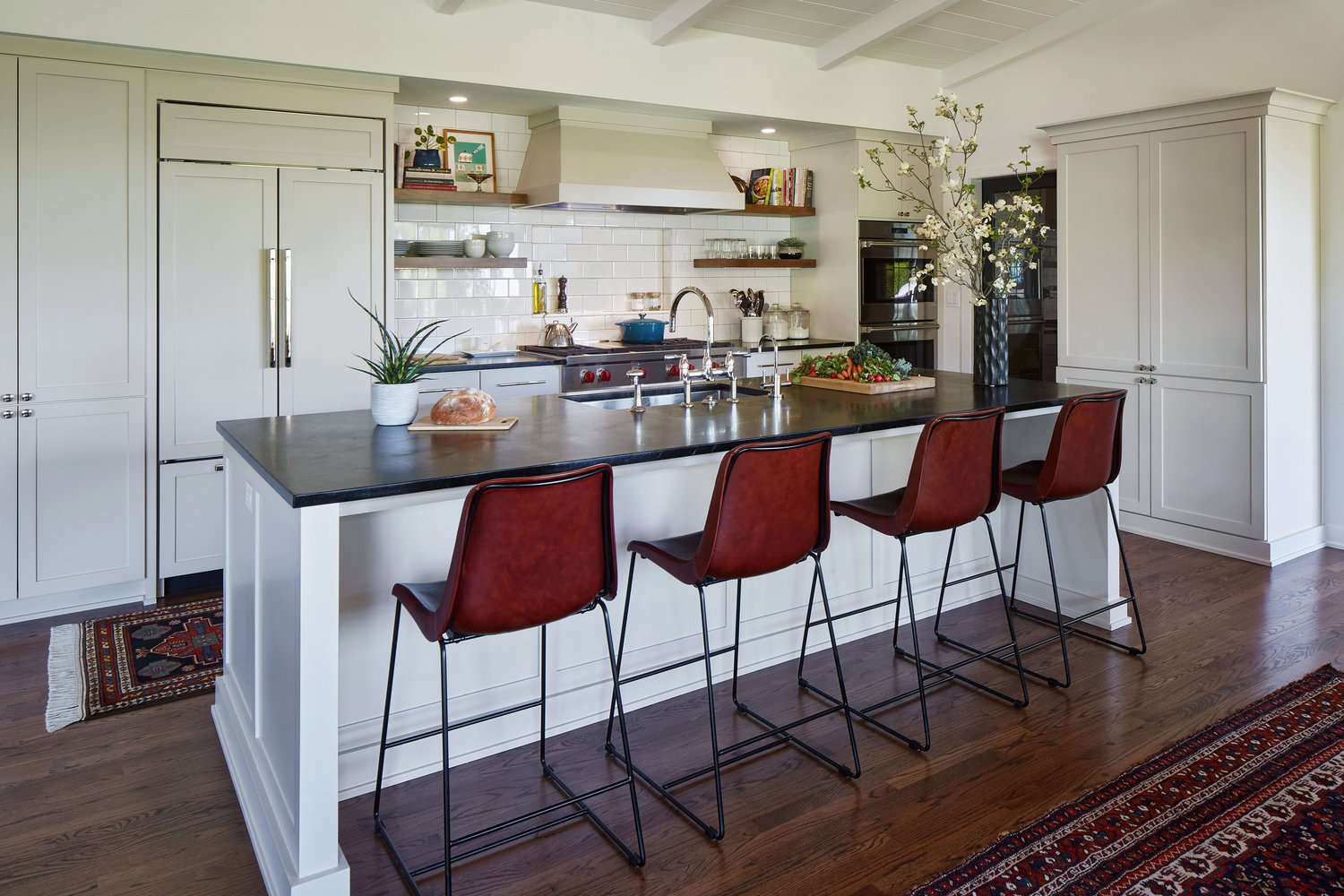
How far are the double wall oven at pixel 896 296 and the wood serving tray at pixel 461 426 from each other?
4.01m

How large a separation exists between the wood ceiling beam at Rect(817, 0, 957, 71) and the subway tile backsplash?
887 mm

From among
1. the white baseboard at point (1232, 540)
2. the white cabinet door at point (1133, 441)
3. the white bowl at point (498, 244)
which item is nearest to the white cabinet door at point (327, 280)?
the white bowl at point (498, 244)

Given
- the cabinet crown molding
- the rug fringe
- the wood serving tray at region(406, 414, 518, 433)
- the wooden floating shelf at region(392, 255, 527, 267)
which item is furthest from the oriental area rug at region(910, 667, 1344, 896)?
the wooden floating shelf at region(392, 255, 527, 267)

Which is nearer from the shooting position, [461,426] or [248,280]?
[461,426]

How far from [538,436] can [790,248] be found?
4.37m

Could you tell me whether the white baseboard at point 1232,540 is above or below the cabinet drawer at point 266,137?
below

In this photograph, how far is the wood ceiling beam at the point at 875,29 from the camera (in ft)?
17.0

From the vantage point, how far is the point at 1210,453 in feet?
16.0

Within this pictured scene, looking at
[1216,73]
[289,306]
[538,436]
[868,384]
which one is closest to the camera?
[538,436]

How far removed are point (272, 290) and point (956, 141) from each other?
4.56 m

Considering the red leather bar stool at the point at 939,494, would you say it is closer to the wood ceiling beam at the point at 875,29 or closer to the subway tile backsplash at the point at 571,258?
the wood ceiling beam at the point at 875,29

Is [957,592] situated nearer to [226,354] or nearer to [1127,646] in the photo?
[1127,646]

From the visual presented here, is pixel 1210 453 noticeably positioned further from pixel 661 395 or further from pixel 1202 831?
pixel 1202 831

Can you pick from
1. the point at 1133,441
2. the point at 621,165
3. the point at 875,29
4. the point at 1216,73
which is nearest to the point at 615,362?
the point at 621,165
